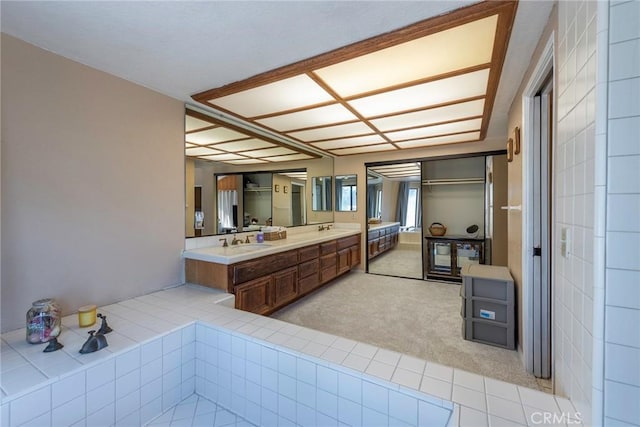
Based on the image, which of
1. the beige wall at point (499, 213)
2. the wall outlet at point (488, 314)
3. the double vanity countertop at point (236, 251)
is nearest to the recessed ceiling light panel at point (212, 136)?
the double vanity countertop at point (236, 251)

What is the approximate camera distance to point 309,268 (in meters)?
3.45

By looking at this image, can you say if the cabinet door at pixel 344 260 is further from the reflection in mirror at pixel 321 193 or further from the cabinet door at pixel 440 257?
the cabinet door at pixel 440 257

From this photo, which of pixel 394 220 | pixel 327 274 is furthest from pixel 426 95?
pixel 394 220

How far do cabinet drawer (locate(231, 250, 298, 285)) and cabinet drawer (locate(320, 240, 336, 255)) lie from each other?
2.10ft

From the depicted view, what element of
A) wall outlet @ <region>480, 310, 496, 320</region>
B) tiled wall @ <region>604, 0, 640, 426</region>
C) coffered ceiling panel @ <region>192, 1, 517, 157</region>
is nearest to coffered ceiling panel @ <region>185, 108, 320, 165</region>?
coffered ceiling panel @ <region>192, 1, 517, 157</region>

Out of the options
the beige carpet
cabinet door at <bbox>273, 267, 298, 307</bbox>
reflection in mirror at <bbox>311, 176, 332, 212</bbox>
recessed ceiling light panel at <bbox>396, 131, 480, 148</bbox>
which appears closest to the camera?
the beige carpet

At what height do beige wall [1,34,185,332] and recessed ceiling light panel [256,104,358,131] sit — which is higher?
recessed ceiling light panel [256,104,358,131]

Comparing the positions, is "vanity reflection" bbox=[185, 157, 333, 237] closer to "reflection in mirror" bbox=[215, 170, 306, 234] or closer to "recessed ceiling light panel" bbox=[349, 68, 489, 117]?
"reflection in mirror" bbox=[215, 170, 306, 234]

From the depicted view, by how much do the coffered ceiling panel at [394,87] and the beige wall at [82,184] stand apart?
A: 590 millimetres

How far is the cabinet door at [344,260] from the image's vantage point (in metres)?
4.24

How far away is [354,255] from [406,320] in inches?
76.5

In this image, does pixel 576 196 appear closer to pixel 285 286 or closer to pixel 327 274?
pixel 285 286

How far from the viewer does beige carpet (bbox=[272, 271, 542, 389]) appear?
83.4 inches

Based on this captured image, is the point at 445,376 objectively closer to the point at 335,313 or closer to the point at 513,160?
the point at 335,313
